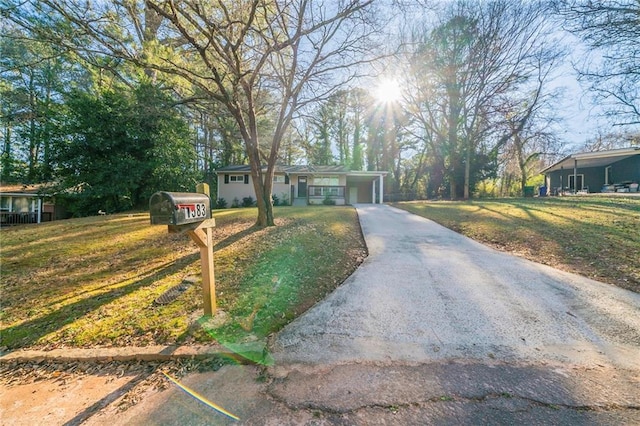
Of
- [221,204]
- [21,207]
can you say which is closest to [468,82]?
[221,204]

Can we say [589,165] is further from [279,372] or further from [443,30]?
[279,372]

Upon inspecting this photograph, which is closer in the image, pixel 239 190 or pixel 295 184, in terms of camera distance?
pixel 239 190

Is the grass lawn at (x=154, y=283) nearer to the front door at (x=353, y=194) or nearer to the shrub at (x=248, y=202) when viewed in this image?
the shrub at (x=248, y=202)

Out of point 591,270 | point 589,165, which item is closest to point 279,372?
point 591,270

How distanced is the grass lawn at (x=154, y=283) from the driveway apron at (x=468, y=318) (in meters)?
0.54

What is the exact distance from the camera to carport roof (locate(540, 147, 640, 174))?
1752 cm

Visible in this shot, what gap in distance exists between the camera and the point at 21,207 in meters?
18.0

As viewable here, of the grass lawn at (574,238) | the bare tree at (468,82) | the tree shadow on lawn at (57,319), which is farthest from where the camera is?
the bare tree at (468,82)

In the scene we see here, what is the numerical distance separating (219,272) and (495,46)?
73.0 feet

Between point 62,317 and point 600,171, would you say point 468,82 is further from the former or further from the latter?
point 62,317

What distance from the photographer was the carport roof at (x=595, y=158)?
57.5ft

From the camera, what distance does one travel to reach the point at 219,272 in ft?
15.0

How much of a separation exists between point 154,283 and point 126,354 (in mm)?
2035

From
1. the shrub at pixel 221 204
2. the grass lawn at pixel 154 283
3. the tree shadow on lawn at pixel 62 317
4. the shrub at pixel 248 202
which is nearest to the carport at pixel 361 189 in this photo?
the shrub at pixel 248 202
